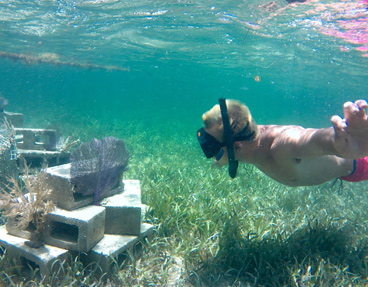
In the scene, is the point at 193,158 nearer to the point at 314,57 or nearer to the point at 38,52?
the point at 314,57

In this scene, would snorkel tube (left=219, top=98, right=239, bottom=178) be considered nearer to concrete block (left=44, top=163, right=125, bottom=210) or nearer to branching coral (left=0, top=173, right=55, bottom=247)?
concrete block (left=44, top=163, right=125, bottom=210)

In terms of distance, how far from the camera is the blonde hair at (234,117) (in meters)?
2.94

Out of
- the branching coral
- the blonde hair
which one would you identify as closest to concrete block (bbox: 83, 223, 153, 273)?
the branching coral

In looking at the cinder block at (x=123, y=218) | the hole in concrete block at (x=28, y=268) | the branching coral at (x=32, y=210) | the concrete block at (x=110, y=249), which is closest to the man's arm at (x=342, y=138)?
the cinder block at (x=123, y=218)

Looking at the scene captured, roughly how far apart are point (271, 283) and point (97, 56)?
32071 mm

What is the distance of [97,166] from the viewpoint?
191 inches

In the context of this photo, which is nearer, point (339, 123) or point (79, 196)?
point (339, 123)

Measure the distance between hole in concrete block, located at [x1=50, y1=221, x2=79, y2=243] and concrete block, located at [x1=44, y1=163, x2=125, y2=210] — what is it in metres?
0.46

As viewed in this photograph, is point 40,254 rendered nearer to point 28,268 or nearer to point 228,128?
point 28,268

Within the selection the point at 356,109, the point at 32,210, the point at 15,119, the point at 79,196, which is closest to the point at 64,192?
the point at 79,196

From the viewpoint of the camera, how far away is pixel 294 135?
3.05 m

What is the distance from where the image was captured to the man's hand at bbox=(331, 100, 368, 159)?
2.21 m

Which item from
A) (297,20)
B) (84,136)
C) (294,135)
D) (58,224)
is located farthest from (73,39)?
(294,135)

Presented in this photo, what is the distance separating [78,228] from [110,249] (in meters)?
0.69
